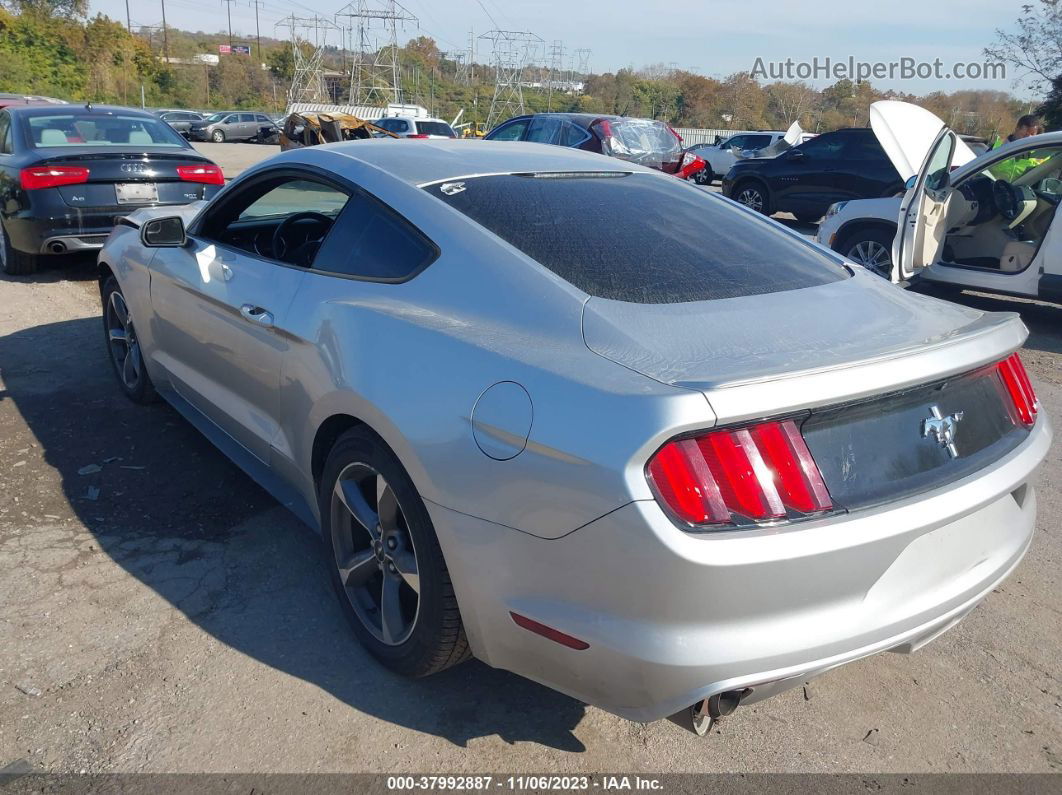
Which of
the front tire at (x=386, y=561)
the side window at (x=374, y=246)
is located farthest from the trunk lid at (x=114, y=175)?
the front tire at (x=386, y=561)

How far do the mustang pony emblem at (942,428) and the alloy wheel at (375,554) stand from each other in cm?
139

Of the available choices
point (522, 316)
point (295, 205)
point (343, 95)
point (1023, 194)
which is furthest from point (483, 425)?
point (343, 95)

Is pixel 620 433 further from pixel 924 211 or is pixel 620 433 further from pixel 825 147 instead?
pixel 825 147

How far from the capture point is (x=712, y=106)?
199ft

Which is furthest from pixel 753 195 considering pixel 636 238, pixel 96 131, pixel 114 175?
pixel 636 238

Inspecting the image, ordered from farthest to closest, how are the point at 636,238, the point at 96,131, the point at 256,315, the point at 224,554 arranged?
the point at 96,131, the point at 224,554, the point at 256,315, the point at 636,238

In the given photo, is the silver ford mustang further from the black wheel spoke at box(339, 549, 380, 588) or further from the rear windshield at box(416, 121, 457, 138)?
the rear windshield at box(416, 121, 457, 138)

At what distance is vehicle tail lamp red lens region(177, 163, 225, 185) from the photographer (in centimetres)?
777

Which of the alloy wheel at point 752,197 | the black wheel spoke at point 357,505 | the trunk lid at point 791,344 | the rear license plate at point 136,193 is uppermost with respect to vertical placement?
the trunk lid at point 791,344

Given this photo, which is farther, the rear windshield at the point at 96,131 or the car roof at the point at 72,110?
the car roof at the point at 72,110

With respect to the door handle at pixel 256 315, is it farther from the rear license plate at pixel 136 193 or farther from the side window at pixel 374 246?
the rear license plate at pixel 136 193

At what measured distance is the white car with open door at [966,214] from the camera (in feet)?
23.7

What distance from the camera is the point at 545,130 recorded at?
1440 centimetres

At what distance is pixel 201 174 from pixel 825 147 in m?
10.2
